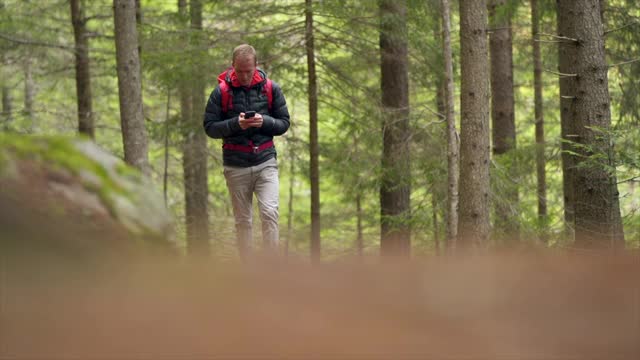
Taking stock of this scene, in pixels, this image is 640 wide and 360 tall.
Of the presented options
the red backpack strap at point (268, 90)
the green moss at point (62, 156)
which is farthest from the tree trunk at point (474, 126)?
the green moss at point (62, 156)

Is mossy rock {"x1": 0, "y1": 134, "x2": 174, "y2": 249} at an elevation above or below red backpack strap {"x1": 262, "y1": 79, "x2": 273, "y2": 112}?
below

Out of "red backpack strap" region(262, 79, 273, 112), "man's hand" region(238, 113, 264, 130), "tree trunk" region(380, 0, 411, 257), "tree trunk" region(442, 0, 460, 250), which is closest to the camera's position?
"man's hand" region(238, 113, 264, 130)

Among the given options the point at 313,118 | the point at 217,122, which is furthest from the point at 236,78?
the point at 313,118

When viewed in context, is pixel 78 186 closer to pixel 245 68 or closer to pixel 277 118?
pixel 245 68

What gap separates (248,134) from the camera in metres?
7.28

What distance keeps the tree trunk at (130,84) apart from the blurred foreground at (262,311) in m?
8.17

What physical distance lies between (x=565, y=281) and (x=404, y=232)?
10112 mm

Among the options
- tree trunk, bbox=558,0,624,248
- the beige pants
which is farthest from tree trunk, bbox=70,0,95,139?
tree trunk, bbox=558,0,624,248

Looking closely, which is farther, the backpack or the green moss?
Result: the backpack

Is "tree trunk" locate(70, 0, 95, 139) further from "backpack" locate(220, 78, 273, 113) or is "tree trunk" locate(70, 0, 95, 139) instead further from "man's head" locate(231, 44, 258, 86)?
A: "man's head" locate(231, 44, 258, 86)

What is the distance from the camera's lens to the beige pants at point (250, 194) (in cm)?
726

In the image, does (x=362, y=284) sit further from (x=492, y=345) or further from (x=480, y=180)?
(x=480, y=180)

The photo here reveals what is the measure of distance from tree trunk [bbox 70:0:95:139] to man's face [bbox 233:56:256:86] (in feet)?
29.7

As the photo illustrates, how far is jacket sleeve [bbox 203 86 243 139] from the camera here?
7.06 metres
